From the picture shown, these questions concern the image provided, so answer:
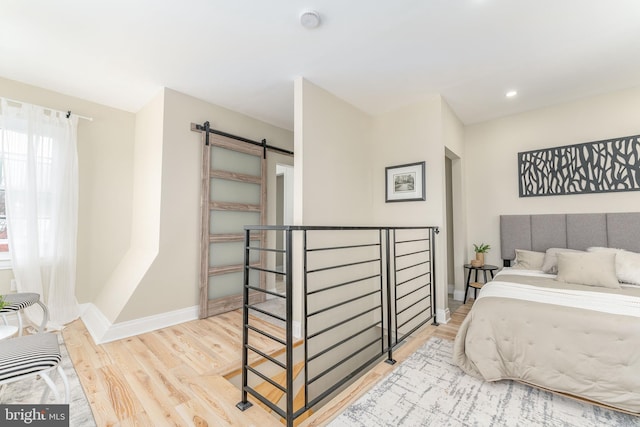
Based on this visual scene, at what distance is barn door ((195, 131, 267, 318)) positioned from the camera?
318 centimetres

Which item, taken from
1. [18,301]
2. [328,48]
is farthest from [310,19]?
[18,301]

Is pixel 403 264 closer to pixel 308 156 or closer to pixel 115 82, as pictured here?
pixel 308 156

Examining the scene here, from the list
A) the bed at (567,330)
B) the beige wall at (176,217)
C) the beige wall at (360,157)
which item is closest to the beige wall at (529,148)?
the beige wall at (360,157)

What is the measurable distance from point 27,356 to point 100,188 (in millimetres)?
2371

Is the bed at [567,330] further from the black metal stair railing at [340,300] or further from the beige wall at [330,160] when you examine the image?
the beige wall at [330,160]

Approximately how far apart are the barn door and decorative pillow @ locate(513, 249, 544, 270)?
315cm

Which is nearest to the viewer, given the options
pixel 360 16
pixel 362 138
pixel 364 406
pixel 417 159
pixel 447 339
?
pixel 364 406

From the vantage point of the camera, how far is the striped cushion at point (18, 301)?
80.7 inches

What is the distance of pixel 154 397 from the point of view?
1.72 meters

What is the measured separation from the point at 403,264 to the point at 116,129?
3.85 m

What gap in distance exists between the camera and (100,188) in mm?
3191

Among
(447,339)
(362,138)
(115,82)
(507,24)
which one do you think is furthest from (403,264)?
(115,82)

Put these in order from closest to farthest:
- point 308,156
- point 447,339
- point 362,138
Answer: point 447,339 → point 308,156 → point 362,138

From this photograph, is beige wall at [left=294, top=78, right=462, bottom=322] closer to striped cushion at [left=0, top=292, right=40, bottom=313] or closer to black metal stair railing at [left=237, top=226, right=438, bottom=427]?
black metal stair railing at [left=237, top=226, right=438, bottom=427]
